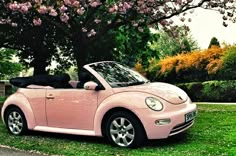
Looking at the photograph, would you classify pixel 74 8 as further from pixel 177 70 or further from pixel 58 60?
pixel 177 70

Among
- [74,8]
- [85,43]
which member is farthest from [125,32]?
[74,8]

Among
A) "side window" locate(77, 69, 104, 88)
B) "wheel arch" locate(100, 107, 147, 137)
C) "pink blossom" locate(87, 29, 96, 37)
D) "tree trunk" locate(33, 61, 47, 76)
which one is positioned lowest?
"wheel arch" locate(100, 107, 147, 137)

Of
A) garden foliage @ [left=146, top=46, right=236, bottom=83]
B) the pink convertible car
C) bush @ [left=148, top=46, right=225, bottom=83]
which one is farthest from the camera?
bush @ [left=148, top=46, right=225, bottom=83]

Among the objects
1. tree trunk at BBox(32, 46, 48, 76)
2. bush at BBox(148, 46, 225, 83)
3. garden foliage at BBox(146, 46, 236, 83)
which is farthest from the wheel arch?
bush at BBox(148, 46, 225, 83)

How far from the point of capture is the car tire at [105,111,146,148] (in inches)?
281

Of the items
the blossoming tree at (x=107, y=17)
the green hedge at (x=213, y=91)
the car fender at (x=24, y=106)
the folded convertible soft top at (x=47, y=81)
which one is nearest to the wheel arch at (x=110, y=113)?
the folded convertible soft top at (x=47, y=81)

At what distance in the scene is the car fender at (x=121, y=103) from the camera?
718 cm

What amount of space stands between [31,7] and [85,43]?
8.73 feet

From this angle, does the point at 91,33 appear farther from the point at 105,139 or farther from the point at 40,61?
the point at 105,139

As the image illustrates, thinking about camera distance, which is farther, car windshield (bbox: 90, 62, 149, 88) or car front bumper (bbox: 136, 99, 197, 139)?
car windshield (bbox: 90, 62, 149, 88)

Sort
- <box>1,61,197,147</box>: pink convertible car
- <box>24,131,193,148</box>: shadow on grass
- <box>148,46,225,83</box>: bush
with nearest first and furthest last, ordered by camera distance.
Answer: <box>1,61,197,147</box>: pink convertible car → <box>24,131,193,148</box>: shadow on grass → <box>148,46,225,83</box>: bush

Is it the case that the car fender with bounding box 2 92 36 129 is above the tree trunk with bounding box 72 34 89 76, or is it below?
below

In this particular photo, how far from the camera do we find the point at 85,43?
1322cm

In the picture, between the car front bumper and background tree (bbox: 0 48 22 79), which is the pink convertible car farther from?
background tree (bbox: 0 48 22 79)
